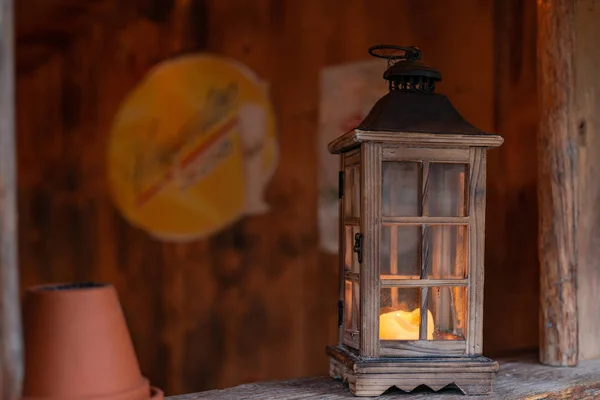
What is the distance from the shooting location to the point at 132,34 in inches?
118

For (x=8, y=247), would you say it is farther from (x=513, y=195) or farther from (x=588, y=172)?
(x=513, y=195)

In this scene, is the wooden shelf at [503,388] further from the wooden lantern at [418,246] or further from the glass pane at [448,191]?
the glass pane at [448,191]

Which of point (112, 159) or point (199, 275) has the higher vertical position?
point (112, 159)

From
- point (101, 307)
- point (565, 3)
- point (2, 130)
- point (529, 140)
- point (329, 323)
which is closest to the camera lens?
point (2, 130)

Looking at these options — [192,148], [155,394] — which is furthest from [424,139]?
[192,148]

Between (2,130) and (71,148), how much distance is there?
2065 mm

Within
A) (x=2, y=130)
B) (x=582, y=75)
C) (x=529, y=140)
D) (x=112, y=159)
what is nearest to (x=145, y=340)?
(x=112, y=159)

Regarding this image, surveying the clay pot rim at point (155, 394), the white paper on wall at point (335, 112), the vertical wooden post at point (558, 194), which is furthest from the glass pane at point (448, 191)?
the white paper on wall at point (335, 112)

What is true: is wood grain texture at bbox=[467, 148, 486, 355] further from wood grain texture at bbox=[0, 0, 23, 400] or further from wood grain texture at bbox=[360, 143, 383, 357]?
wood grain texture at bbox=[0, 0, 23, 400]

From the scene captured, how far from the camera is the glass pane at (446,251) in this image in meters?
1.55

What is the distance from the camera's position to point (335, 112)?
299 cm

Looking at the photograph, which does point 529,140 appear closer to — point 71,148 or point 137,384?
point 71,148

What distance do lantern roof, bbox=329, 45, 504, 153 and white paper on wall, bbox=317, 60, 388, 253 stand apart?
52.3 inches

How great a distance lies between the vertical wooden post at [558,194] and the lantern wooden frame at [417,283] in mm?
490
